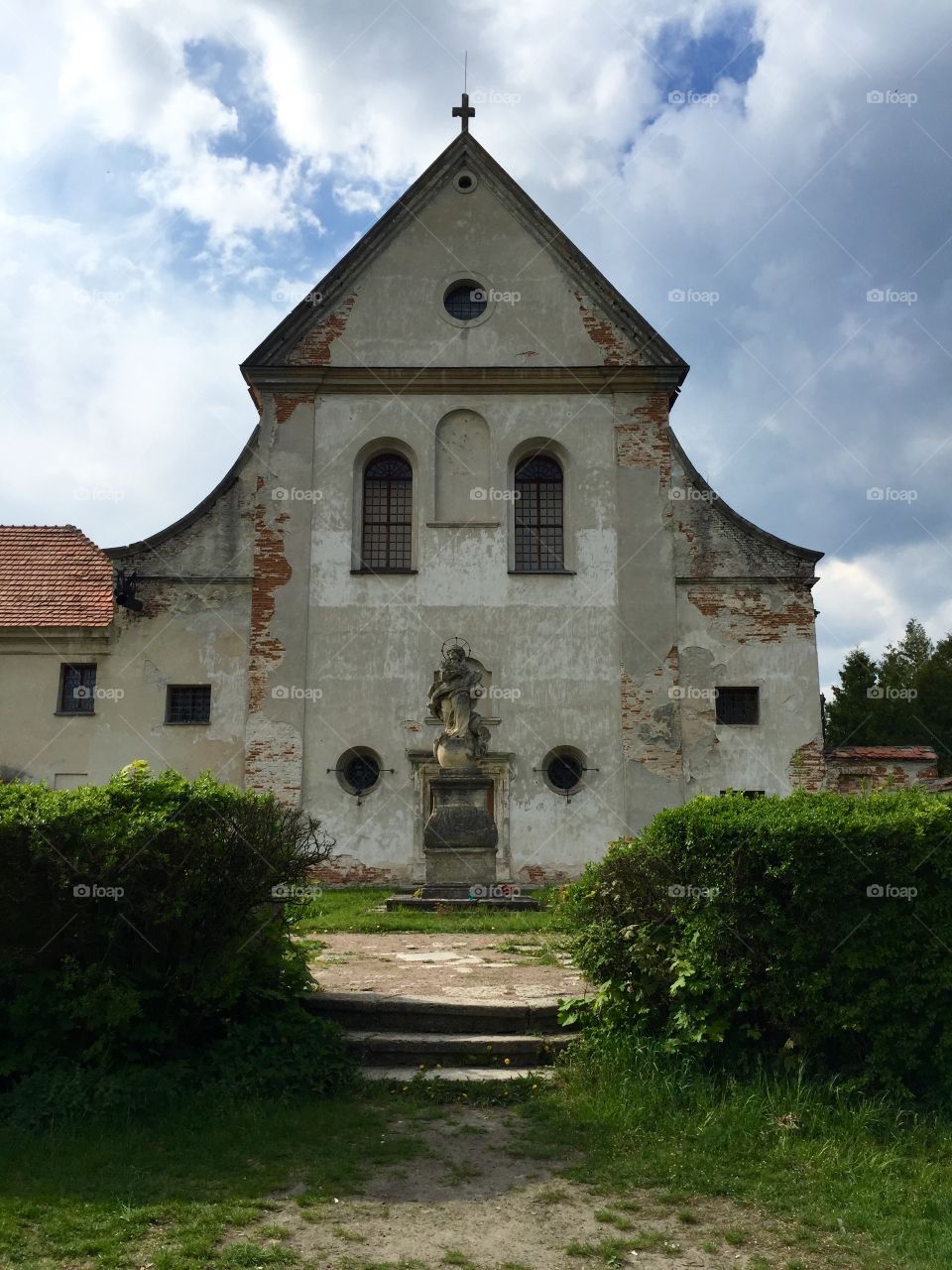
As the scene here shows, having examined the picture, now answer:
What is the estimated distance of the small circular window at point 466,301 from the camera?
22.4 metres

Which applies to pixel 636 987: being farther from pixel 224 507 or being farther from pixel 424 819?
pixel 224 507

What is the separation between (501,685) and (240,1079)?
14.7 m

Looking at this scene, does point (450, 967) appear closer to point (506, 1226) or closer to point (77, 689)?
point (506, 1226)

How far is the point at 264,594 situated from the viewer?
20859 millimetres

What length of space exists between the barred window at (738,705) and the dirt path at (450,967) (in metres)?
9.89

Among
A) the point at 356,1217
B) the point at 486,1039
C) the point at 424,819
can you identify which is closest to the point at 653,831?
the point at 486,1039

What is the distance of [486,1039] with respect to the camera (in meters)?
6.84

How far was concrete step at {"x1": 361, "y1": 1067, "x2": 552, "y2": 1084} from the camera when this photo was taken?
6410 mm

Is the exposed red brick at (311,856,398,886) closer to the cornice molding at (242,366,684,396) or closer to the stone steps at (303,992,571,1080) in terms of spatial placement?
the cornice molding at (242,366,684,396)
